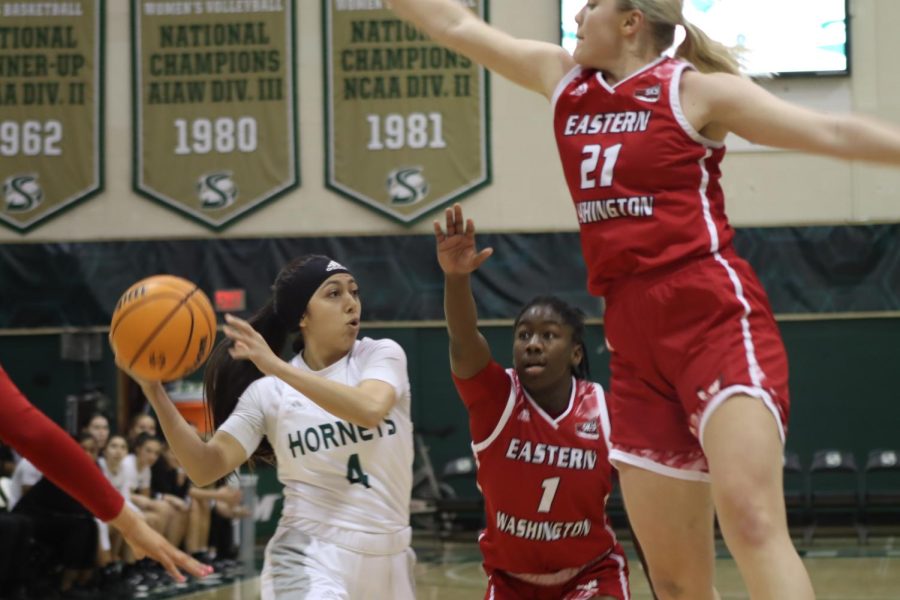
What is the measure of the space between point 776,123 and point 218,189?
42.4 feet

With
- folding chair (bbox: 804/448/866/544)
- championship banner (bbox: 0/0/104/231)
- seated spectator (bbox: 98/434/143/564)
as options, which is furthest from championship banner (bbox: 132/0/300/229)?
folding chair (bbox: 804/448/866/544)

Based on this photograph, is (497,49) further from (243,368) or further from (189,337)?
(243,368)

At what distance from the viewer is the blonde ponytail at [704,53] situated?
3.52 metres

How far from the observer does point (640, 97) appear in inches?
132

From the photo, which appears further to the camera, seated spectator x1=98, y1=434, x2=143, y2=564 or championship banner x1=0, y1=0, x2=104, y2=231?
championship banner x1=0, y1=0, x2=104, y2=231

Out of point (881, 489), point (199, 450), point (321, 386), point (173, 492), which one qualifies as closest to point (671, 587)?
point (321, 386)

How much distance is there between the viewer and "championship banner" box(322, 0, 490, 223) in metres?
15.3

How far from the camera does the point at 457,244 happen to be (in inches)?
156

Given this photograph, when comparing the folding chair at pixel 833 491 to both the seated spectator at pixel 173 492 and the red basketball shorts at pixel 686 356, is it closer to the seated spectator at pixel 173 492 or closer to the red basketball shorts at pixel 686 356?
the seated spectator at pixel 173 492

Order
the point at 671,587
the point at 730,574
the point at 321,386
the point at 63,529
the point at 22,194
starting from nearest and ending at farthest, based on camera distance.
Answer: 1. the point at 671,587
2. the point at 321,386
3. the point at 63,529
4. the point at 730,574
5. the point at 22,194

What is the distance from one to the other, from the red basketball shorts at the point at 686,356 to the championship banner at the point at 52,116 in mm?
13299

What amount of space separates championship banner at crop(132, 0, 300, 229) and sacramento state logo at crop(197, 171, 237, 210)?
0.04ft

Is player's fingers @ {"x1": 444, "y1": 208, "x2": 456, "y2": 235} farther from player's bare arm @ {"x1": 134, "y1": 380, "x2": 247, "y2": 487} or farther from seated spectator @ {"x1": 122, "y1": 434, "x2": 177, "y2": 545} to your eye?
seated spectator @ {"x1": 122, "y1": 434, "x2": 177, "y2": 545}

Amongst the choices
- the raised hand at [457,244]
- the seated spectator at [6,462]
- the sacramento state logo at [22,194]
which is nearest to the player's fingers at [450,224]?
the raised hand at [457,244]
